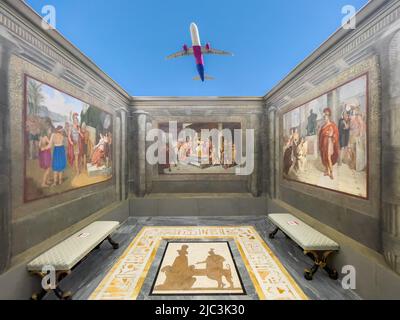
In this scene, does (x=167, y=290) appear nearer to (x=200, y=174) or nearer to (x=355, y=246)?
(x=355, y=246)

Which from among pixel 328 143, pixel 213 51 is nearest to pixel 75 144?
pixel 328 143

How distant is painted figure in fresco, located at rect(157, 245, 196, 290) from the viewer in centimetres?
290

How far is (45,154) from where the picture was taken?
313 cm

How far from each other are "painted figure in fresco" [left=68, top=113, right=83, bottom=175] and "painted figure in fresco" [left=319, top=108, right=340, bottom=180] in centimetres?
525

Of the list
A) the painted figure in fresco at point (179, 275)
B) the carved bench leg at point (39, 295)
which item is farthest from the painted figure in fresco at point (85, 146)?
the painted figure in fresco at point (179, 275)

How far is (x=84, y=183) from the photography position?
13.8ft

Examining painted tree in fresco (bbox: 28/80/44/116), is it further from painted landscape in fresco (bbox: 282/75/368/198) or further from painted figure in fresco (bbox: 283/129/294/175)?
painted figure in fresco (bbox: 283/129/294/175)

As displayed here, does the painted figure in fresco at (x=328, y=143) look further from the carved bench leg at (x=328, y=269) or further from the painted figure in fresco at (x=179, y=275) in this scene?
the painted figure in fresco at (x=179, y=275)

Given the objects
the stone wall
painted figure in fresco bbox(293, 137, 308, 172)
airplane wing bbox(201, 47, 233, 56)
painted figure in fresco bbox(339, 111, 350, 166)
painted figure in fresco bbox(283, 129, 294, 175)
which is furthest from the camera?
airplane wing bbox(201, 47, 233, 56)

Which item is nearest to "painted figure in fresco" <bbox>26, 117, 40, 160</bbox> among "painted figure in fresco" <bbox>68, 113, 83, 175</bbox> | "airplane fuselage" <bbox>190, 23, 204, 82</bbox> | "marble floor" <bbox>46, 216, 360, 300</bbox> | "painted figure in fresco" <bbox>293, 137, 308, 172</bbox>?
"painted figure in fresco" <bbox>68, 113, 83, 175</bbox>

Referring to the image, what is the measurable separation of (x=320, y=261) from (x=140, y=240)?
12.7 feet

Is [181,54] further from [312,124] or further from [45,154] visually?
[45,154]

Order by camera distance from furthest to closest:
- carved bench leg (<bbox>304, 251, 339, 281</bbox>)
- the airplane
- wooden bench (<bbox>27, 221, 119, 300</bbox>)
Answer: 1. the airplane
2. carved bench leg (<bbox>304, 251, 339, 281</bbox>)
3. wooden bench (<bbox>27, 221, 119, 300</bbox>)
